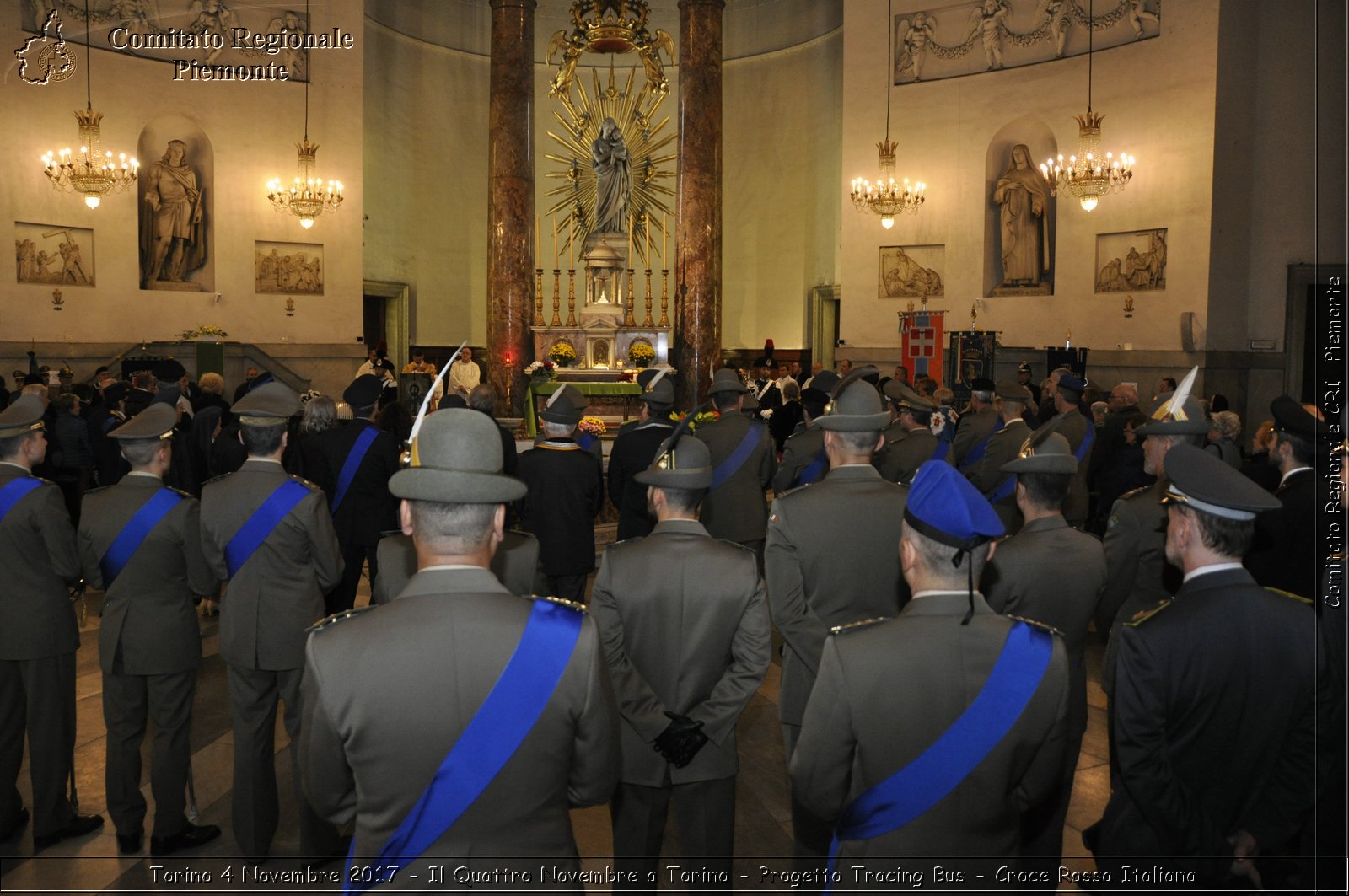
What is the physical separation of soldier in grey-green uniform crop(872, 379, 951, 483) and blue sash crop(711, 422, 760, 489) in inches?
30.9

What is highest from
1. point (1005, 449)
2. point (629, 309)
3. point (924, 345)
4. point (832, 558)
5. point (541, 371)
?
point (629, 309)

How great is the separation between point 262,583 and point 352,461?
7.22 feet

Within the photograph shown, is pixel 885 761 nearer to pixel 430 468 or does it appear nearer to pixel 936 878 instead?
pixel 936 878

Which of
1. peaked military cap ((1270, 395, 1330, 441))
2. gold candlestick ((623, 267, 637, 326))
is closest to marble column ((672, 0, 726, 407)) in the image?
gold candlestick ((623, 267, 637, 326))

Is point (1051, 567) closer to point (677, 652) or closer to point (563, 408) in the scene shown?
point (677, 652)

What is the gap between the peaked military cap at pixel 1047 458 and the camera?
12.6ft

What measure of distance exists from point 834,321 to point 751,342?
2.16m

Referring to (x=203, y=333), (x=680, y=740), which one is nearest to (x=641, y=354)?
(x=203, y=333)

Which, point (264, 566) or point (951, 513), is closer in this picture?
point (951, 513)

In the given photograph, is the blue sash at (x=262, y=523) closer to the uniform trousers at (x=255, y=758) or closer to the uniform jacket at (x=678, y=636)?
the uniform trousers at (x=255, y=758)

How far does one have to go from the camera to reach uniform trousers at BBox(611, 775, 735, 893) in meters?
3.64

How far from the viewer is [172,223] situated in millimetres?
17531

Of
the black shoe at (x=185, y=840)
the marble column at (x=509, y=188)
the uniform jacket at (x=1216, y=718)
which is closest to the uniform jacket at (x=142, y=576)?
the black shoe at (x=185, y=840)

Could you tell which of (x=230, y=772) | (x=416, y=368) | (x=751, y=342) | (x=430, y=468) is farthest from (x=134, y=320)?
(x=430, y=468)
